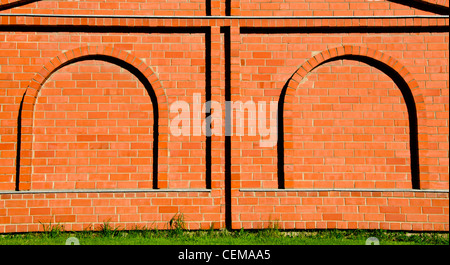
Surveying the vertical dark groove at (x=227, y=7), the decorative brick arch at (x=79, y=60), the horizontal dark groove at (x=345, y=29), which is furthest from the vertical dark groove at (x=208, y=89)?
the decorative brick arch at (x=79, y=60)

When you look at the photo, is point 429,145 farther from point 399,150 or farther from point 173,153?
point 173,153

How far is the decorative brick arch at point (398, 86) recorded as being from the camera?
5.93 meters

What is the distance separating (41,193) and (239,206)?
342 centimetres

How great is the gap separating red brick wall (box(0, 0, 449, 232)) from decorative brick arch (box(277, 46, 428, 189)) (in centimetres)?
2

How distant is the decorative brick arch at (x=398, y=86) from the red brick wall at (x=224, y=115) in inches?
1.0

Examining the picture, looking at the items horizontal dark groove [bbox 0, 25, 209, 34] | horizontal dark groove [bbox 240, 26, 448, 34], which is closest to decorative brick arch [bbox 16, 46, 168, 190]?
horizontal dark groove [bbox 0, 25, 209, 34]

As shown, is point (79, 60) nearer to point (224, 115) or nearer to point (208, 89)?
point (208, 89)

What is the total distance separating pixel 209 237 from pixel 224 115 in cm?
213

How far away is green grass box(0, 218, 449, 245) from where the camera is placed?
534cm

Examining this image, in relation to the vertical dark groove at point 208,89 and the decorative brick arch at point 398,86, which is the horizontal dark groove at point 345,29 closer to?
the decorative brick arch at point 398,86

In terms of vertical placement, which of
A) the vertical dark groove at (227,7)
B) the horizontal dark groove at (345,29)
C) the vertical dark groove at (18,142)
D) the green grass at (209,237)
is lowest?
the green grass at (209,237)

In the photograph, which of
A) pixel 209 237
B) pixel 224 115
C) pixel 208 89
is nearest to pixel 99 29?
pixel 208 89

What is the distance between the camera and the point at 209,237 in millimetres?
5602

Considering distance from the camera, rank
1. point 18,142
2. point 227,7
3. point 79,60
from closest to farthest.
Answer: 1. point 18,142
2. point 79,60
3. point 227,7
